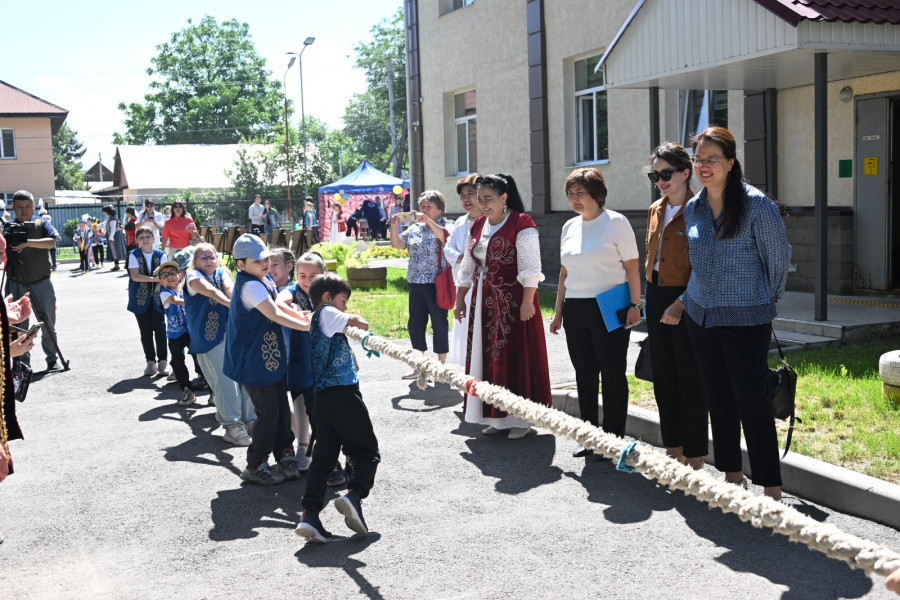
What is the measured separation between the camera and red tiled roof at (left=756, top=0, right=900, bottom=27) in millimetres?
9359

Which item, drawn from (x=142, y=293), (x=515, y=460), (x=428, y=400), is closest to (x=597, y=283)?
(x=515, y=460)

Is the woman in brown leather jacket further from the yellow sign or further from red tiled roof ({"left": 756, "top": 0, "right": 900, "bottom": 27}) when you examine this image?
the yellow sign

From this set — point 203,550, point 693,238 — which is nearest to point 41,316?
point 203,550

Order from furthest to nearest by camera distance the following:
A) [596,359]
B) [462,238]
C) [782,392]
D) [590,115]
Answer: [590,115] < [462,238] < [596,359] < [782,392]

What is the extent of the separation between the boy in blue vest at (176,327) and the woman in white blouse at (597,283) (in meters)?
3.98

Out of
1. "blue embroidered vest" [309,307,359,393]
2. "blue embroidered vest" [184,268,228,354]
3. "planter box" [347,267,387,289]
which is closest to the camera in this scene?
"blue embroidered vest" [309,307,359,393]

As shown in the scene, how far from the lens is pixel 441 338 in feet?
29.4

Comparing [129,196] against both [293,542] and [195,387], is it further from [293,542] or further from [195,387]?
[293,542]

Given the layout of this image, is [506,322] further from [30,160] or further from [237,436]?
[30,160]

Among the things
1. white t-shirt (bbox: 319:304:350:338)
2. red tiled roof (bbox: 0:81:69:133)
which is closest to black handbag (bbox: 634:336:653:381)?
white t-shirt (bbox: 319:304:350:338)

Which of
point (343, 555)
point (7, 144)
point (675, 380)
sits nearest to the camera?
point (343, 555)

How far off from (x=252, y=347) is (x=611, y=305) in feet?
7.58

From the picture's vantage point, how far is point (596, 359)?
Answer: 250 inches

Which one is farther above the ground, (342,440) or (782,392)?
(782,392)
